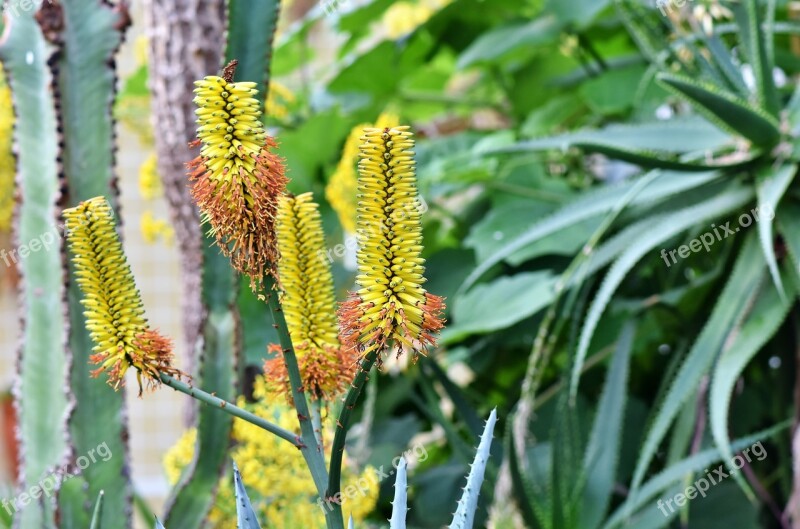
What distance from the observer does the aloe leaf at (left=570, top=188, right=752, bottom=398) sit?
1192mm

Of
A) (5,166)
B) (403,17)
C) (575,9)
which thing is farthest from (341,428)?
(5,166)

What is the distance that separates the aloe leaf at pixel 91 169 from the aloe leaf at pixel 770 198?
28.1 inches

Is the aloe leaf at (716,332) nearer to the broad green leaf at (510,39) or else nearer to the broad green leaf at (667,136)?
the broad green leaf at (667,136)

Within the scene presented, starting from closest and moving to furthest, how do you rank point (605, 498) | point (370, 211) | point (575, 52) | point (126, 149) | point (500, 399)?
point (370, 211) → point (605, 498) → point (500, 399) → point (575, 52) → point (126, 149)

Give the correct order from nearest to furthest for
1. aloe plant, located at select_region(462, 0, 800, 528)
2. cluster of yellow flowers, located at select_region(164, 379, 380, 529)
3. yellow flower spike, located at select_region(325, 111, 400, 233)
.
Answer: cluster of yellow flowers, located at select_region(164, 379, 380, 529) < aloe plant, located at select_region(462, 0, 800, 528) < yellow flower spike, located at select_region(325, 111, 400, 233)

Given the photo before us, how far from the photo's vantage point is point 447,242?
178 cm

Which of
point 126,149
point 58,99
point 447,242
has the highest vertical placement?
point 126,149

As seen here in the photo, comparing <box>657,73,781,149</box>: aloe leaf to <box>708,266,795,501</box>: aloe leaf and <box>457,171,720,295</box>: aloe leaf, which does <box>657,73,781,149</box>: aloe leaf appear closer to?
<box>457,171,720,295</box>: aloe leaf

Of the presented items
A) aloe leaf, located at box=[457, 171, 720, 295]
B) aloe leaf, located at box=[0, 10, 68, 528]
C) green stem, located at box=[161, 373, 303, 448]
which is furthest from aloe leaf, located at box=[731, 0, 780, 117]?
green stem, located at box=[161, 373, 303, 448]

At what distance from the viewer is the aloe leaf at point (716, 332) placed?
118 centimetres

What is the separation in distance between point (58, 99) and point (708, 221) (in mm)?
843

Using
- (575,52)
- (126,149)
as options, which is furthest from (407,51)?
(126,149)

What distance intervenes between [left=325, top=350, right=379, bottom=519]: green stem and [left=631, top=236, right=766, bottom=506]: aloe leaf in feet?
2.37

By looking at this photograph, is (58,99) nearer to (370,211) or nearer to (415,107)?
(370,211)
